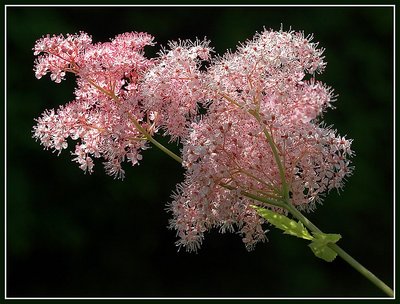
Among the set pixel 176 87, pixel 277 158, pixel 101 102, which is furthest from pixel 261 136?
pixel 101 102

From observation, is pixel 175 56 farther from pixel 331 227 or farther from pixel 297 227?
pixel 331 227

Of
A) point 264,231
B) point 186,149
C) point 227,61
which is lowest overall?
point 264,231

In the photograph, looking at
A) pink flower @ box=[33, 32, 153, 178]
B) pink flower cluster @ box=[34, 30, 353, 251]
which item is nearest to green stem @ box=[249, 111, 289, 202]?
pink flower cluster @ box=[34, 30, 353, 251]

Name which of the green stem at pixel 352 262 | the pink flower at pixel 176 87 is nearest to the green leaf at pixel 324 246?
the green stem at pixel 352 262

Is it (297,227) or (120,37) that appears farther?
(120,37)

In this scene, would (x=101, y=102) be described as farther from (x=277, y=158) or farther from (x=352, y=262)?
(x=352, y=262)

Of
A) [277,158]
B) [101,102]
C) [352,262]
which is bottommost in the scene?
[352,262]

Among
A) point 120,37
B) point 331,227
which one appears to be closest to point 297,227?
point 120,37
